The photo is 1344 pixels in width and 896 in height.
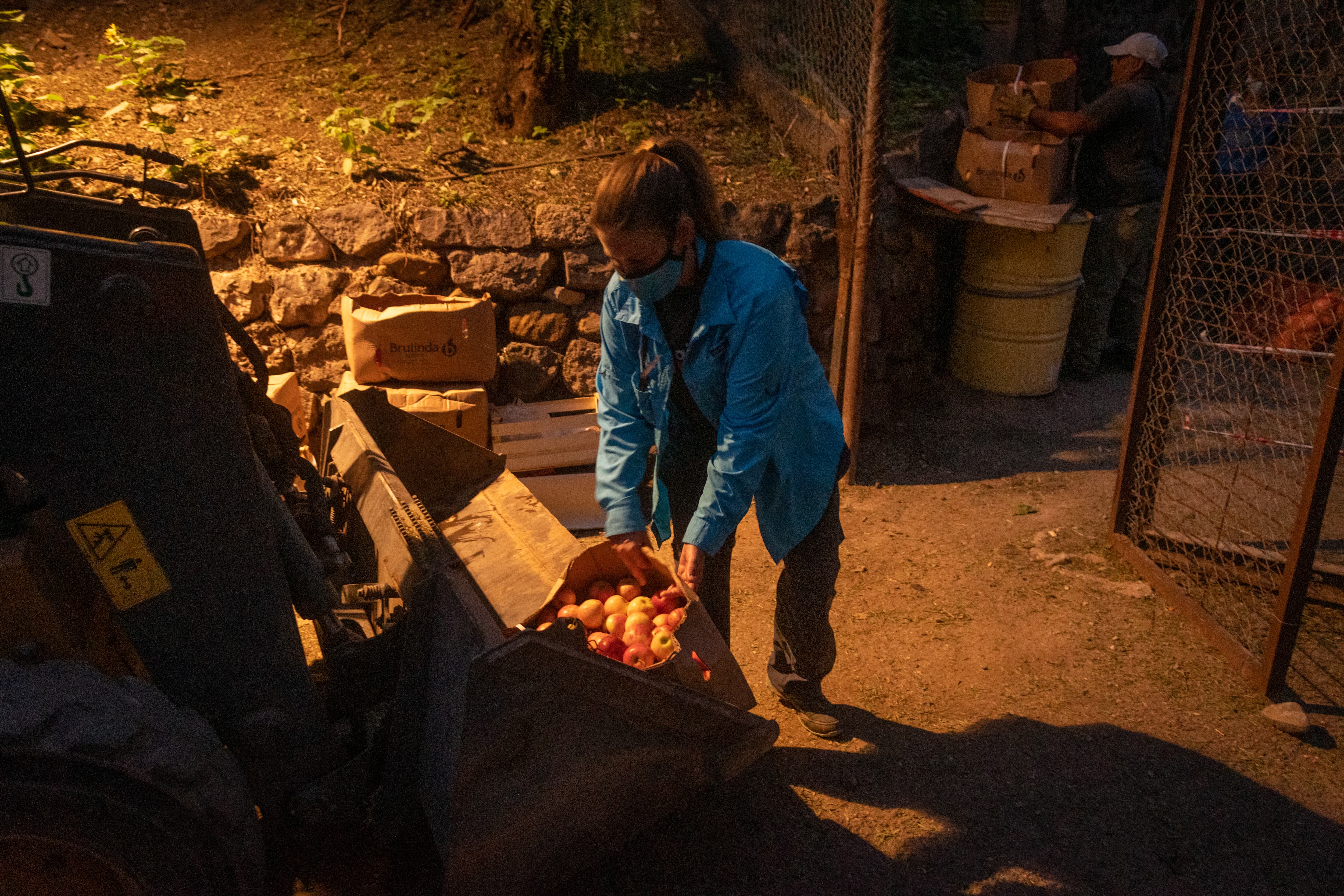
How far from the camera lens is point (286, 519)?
94.8 inches

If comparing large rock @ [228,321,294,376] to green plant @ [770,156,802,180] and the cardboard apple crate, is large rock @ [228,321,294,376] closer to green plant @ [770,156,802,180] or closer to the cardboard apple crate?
the cardboard apple crate

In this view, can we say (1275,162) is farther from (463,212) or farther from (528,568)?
(528,568)

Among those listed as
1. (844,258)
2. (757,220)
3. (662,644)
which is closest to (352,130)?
(757,220)

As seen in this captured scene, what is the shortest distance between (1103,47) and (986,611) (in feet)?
23.3

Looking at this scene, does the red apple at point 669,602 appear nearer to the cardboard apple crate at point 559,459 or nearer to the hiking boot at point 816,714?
the hiking boot at point 816,714

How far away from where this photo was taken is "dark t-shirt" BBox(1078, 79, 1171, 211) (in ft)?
22.0

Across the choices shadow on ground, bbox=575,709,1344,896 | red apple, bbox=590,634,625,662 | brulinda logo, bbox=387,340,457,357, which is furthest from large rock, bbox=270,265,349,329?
shadow on ground, bbox=575,709,1344,896

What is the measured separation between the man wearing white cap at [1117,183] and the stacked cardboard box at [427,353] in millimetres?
4216

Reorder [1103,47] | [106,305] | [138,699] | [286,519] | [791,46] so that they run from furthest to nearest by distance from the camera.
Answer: [1103,47]
[791,46]
[286,519]
[138,699]
[106,305]

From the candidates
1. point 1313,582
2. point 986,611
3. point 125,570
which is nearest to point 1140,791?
point 986,611

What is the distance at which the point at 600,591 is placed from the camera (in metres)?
2.85

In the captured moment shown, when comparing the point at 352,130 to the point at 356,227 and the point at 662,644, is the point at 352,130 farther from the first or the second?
the point at 662,644

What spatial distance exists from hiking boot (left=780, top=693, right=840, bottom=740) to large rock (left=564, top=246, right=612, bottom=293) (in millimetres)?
2932

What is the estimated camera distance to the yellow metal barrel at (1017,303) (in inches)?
250
